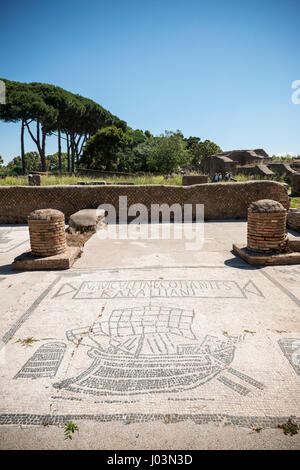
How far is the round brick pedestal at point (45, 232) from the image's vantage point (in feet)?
12.0

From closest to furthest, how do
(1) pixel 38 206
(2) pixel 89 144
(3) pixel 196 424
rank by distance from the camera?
(3) pixel 196 424
(1) pixel 38 206
(2) pixel 89 144

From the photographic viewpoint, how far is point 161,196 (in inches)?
286

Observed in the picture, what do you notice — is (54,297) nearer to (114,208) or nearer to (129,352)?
(129,352)

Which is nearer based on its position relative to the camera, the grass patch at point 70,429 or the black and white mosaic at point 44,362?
the grass patch at point 70,429

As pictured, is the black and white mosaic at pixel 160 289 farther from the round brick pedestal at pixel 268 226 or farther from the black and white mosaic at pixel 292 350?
the round brick pedestal at pixel 268 226

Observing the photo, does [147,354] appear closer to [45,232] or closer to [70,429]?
[70,429]

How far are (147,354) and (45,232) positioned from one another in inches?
96.5

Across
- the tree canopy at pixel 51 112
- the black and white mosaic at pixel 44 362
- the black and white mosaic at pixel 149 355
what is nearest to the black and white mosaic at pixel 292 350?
the black and white mosaic at pixel 149 355

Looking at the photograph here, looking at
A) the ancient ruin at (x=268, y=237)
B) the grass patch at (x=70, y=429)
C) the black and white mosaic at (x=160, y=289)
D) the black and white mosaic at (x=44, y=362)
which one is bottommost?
the grass patch at (x=70, y=429)

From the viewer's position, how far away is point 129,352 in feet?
6.18

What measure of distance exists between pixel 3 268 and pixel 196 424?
3297 mm

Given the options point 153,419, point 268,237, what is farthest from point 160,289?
point 268,237

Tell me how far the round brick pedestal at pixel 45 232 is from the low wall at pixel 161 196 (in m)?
3.55

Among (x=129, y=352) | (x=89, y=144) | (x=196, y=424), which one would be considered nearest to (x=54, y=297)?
(x=129, y=352)
